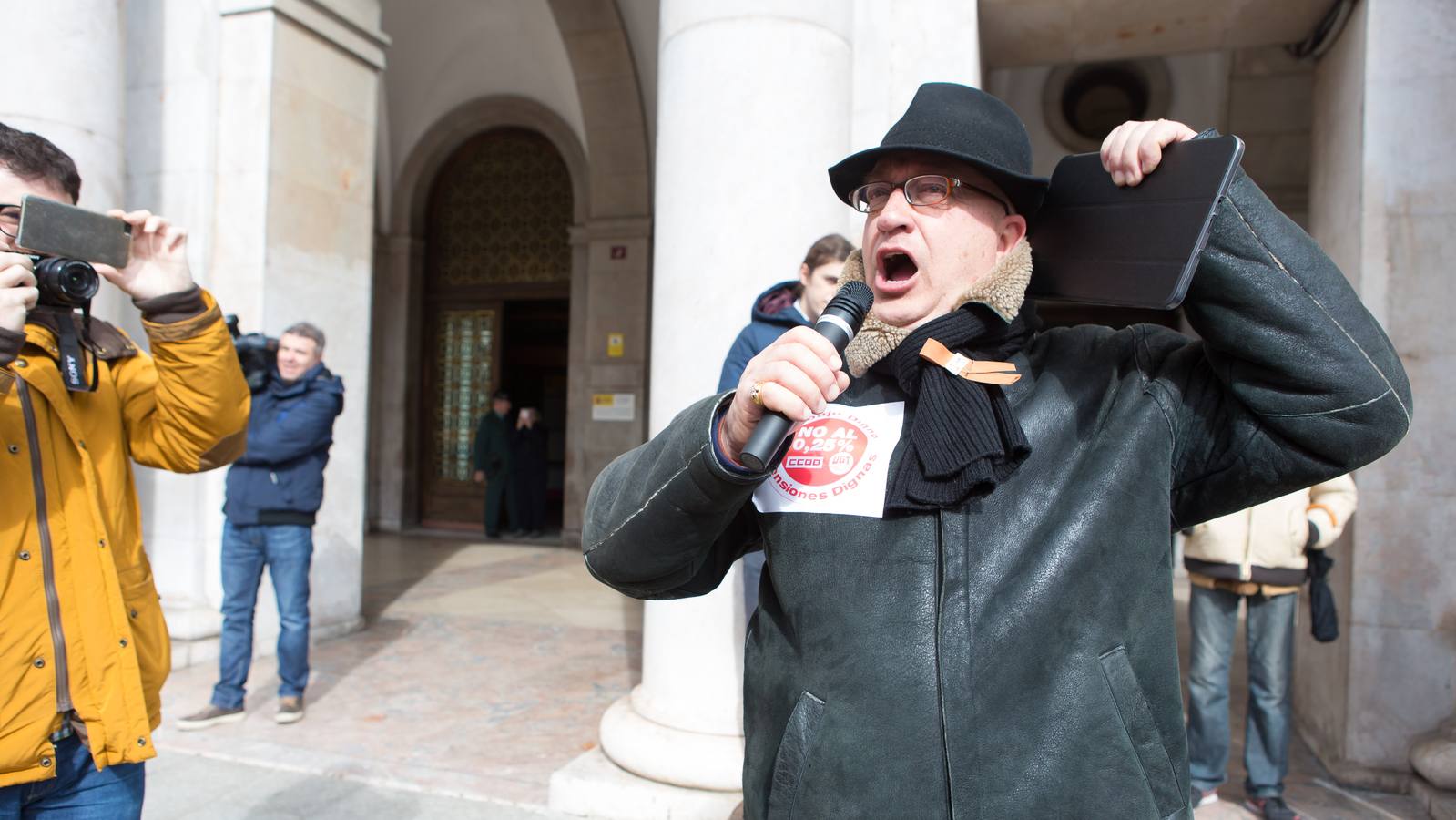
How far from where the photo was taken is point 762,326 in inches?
143

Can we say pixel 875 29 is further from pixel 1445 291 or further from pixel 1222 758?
pixel 1222 758

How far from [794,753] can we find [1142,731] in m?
0.45

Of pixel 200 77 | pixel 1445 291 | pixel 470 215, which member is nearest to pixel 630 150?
pixel 470 215

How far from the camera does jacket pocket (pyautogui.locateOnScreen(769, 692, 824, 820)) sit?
139cm

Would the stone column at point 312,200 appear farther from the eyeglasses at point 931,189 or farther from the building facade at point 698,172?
the eyeglasses at point 931,189

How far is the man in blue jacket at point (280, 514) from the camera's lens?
16.1 ft

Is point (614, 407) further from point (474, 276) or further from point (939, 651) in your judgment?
point (939, 651)

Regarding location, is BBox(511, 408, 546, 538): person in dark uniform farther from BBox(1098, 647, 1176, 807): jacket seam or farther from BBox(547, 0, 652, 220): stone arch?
BBox(1098, 647, 1176, 807): jacket seam

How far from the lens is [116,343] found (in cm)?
220

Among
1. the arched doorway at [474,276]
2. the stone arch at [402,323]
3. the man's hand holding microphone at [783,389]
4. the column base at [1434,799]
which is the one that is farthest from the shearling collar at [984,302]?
the stone arch at [402,323]

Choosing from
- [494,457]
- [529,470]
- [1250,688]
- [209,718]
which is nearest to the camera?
[1250,688]

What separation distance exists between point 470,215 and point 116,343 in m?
10.7

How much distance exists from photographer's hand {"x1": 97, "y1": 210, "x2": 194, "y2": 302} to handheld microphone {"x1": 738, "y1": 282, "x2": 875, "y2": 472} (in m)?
1.41

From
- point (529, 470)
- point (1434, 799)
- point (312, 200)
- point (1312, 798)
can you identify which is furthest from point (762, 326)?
point (529, 470)
